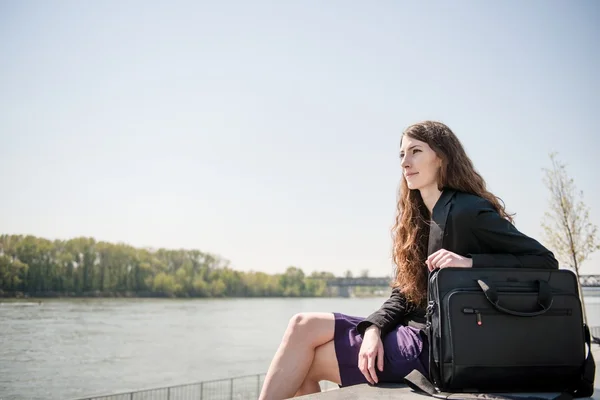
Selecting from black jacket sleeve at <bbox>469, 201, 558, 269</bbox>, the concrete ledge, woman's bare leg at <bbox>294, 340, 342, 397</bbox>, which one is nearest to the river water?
woman's bare leg at <bbox>294, 340, 342, 397</bbox>

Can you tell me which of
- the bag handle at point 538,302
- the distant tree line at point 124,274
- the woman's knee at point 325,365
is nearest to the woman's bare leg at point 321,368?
the woman's knee at point 325,365

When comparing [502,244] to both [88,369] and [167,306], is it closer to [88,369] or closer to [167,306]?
[88,369]

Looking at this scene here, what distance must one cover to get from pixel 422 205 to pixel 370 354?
75 cm

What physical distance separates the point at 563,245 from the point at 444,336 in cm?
1450

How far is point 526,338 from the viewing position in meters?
1.46

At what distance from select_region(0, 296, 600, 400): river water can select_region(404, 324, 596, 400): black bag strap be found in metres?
23.4

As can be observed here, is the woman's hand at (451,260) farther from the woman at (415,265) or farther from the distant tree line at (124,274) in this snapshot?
the distant tree line at (124,274)

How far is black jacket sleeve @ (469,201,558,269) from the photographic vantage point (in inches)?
63.0

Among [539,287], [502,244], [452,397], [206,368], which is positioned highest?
[502,244]

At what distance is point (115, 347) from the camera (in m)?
33.6

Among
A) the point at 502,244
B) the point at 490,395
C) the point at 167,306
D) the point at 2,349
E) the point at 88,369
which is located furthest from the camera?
the point at 167,306

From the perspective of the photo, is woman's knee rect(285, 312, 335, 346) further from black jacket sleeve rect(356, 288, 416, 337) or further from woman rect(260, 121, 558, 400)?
black jacket sleeve rect(356, 288, 416, 337)

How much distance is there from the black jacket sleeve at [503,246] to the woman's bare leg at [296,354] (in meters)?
A: 0.59

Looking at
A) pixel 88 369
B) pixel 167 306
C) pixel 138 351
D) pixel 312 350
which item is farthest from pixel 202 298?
pixel 312 350
